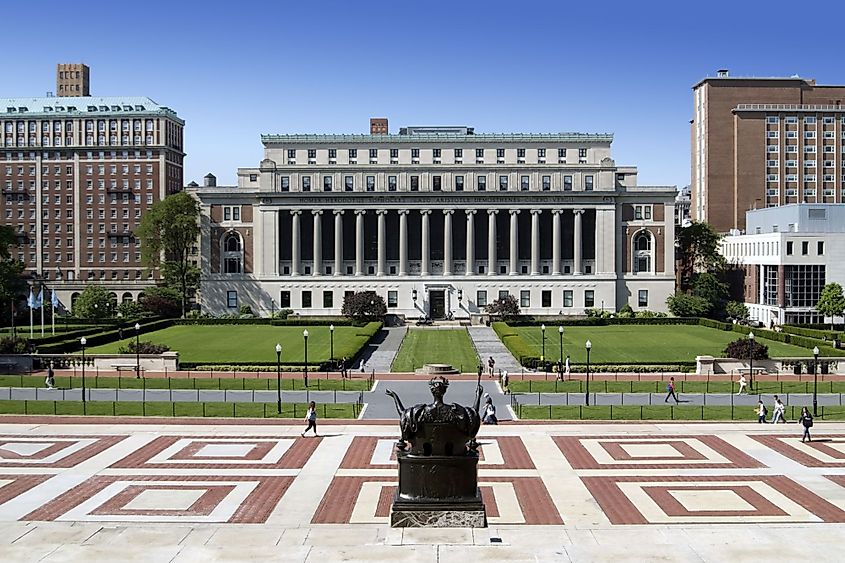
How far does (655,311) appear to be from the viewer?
413 feet

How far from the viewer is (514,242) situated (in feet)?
412

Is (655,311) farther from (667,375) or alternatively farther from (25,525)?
(25,525)

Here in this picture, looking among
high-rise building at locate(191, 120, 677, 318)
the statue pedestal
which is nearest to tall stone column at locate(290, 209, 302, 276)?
high-rise building at locate(191, 120, 677, 318)

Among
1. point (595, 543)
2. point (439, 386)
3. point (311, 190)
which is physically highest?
point (311, 190)

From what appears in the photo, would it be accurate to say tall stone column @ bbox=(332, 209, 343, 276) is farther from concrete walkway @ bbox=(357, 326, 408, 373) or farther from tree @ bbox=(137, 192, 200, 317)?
tree @ bbox=(137, 192, 200, 317)

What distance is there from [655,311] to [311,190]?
45.7 metres

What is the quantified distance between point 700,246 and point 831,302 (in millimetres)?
26574

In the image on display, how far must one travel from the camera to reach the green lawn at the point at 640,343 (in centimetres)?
7931

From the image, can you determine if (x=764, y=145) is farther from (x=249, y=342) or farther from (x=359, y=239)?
(x=249, y=342)

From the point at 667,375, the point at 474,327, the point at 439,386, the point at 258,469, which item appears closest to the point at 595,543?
the point at 439,386

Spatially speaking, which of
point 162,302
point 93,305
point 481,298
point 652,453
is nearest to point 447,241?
point 481,298

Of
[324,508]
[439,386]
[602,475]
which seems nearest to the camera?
[439,386]

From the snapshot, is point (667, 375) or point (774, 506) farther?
point (667, 375)

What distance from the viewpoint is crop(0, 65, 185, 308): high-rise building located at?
14425 cm
